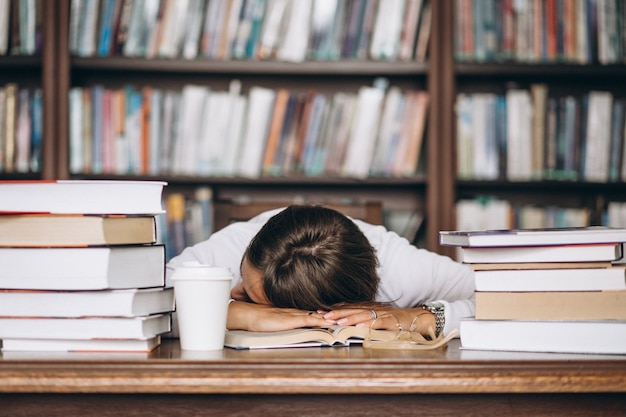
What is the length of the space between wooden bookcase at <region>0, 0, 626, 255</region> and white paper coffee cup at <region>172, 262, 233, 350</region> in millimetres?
1677

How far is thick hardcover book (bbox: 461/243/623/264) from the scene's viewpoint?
0.92 m

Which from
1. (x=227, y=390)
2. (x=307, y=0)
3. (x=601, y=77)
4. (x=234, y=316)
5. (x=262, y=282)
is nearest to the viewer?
(x=227, y=390)

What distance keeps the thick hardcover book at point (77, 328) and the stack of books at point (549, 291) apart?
14.8 inches

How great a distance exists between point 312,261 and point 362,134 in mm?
1407

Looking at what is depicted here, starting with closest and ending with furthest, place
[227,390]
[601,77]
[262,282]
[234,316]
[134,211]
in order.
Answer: [227,390] < [134,211] < [234,316] < [262,282] < [601,77]

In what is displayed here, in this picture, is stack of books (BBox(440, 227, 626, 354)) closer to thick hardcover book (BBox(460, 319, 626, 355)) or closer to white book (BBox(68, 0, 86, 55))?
thick hardcover book (BBox(460, 319, 626, 355))

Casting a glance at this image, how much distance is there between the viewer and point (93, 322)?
2.94ft

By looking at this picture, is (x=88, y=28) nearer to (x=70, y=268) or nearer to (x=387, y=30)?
(x=387, y=30)

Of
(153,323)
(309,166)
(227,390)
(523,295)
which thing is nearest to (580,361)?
(523,295)

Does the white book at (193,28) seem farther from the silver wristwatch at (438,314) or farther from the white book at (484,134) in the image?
the silver wristwatch at (438,314)

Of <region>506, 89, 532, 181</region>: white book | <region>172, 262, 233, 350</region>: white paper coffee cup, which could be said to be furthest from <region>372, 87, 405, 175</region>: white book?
<region>172, 262, 233, 350</region>: white paper coffee cup

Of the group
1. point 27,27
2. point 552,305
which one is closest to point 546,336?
point 552,305

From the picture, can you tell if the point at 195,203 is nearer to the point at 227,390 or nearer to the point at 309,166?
the point at 309,166

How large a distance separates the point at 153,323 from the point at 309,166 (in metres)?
1.70
